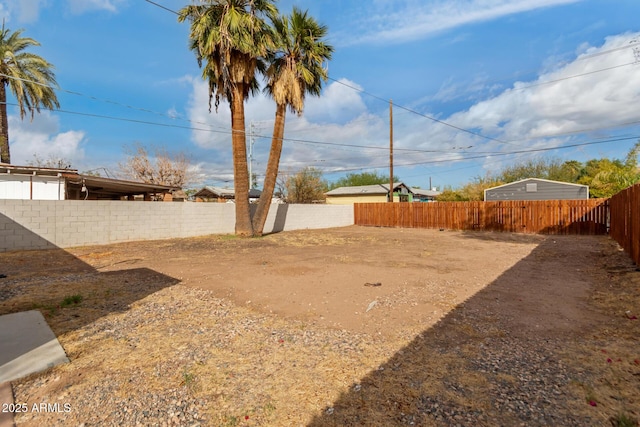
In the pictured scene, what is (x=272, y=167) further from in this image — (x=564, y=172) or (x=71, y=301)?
(x=564, y=172)

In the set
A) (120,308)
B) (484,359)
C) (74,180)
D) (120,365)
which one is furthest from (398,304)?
(74,180)

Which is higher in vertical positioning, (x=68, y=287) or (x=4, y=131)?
(x=4, y=131)

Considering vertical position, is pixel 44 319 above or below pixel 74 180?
below

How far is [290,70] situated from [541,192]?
22.7 meters

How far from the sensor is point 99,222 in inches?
457

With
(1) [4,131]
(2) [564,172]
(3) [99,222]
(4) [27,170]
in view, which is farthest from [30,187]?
(2) [564,172]

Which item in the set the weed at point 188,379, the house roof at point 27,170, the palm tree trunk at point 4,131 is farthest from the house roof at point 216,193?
the weed at point 188,379

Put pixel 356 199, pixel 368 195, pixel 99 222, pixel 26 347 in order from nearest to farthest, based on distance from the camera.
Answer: pixel 26 347
pixel 99 222
pixel 368 195
pixel 356 199

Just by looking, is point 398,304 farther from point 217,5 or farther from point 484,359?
point 217,5

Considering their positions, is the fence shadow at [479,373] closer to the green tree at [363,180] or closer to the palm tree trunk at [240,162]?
the palm tree trunk at [240,162]

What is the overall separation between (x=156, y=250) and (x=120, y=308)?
6.41m

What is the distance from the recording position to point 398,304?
460 cm

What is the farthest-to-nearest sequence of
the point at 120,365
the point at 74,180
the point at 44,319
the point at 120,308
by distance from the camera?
the point at 74,180, the point at 120,308, the point at 44,319, the point at 120,365

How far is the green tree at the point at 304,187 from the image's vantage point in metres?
30.6
